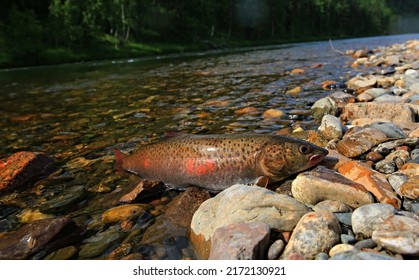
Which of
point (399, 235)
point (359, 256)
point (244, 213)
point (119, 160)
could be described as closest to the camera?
point (359, 256)

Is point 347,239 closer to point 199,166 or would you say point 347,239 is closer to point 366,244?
point 366,244

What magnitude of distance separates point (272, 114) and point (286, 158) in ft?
14.3

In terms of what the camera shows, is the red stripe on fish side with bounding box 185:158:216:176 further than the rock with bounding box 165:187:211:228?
Result: Yes

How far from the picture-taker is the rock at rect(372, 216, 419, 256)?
9.54 feet

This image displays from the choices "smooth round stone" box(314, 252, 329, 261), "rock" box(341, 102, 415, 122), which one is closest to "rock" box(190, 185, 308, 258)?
"smooth round stone" box(314, 252, 329, 261)

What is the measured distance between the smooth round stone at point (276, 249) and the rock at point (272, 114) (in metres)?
5.42

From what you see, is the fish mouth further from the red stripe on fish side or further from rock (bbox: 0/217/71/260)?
rock (bbox: 0/217/71/260)

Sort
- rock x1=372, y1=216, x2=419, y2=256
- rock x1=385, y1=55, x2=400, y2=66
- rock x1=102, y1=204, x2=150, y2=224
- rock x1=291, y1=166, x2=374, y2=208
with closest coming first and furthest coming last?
rock x1=372, y1=216, x2=419, y2=256, rock x1=291, y1=166, x2=374, y2=208, rock x1=102, y1=204, x2=150, y2=224, rock x1=385, y1=55, x2=400, y2=66

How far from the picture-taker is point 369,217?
3350 mm

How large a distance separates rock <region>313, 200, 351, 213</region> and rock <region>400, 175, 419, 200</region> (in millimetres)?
735

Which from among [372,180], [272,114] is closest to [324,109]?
[272,114]

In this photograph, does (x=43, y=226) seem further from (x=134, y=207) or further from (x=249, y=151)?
(x=249, y=151)

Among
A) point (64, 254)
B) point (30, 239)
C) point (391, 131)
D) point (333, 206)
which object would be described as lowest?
point (64, 254)

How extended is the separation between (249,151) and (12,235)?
3045mm
